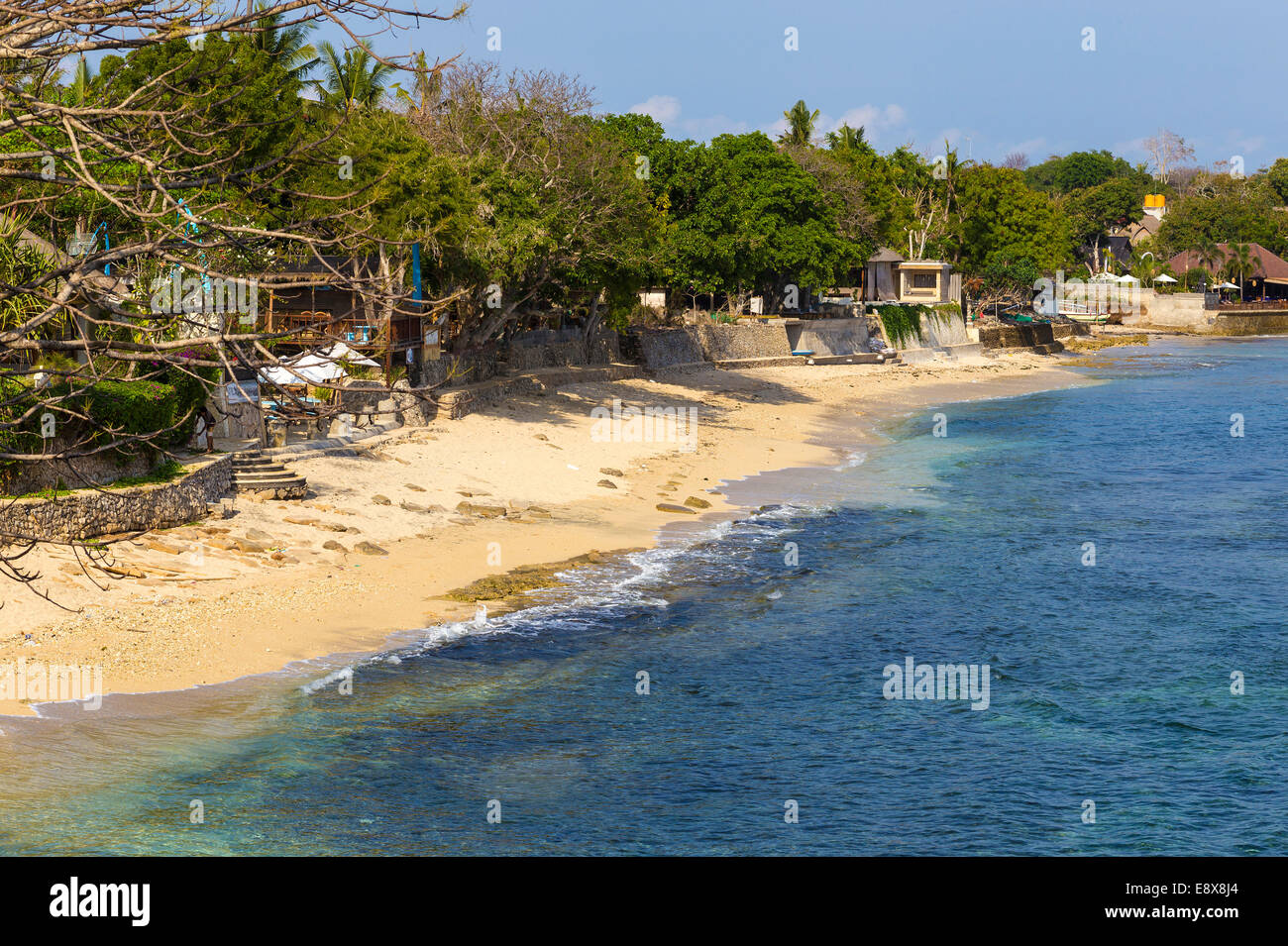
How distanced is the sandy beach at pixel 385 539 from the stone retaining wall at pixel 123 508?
48 cm

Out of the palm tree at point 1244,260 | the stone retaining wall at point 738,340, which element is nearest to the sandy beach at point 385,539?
the stone retaining wall at point 738,340

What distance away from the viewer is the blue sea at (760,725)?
53.0ft

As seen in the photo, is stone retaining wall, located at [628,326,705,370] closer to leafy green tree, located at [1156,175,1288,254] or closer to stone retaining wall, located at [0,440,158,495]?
stone retaining wall, located at [0,440,158,495]

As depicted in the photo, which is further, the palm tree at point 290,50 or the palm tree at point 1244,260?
the palm tree at point 1244,260

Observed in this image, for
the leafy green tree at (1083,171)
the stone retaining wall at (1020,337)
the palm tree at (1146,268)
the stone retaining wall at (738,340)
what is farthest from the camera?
the leafy green tree at (1083,171)

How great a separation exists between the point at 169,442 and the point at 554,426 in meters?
18.9

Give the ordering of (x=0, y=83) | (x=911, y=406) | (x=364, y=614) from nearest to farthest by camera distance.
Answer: (x=0, y=83)
(x=364, y=614)
(x=911, y=406)

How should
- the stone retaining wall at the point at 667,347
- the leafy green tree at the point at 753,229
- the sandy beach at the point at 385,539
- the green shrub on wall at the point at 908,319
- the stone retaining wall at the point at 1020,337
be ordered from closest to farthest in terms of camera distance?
the sandy beach at the point at 385,539 → the stone retaining wall at the point at 667,347 → the leafy green tree at the point at 753,229 → the green shrub on wall at the point at 908,319 → the stone retaining wall at the point at 1020,337

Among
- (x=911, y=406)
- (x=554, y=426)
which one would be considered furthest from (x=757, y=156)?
(x=554, y=426)

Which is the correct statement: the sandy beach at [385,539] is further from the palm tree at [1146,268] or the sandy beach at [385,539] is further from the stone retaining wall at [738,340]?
the palm tree at [1146,268]

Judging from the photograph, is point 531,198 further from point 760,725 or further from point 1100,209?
point 1100,209

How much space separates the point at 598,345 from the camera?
203 feet

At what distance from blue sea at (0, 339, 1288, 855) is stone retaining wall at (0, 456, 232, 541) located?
6.10 meters
